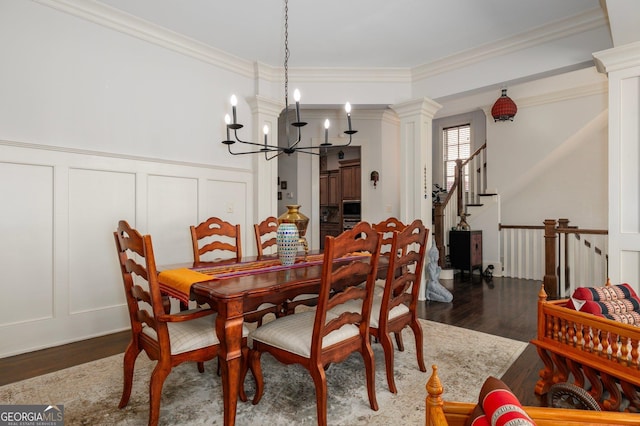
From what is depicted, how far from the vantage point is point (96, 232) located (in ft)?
9.73

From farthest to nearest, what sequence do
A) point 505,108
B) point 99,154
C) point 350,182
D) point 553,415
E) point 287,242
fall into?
point 350,182 → point 505,108 → point 99,154 → point 287,242 → point 553,415

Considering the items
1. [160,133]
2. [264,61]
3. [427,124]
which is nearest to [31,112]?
[160,133]

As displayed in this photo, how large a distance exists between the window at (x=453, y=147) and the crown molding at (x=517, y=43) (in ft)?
10.8

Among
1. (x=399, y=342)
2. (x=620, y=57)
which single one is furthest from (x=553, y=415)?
(x=620, y=57)

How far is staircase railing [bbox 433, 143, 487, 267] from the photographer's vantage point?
218 inches

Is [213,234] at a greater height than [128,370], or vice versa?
[213,234]

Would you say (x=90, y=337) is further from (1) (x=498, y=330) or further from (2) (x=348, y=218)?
(2) (x=348, y=218)

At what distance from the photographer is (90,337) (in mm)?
2920

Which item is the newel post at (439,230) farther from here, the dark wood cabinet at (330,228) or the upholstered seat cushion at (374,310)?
the upholstered seat cushion at (374,310)

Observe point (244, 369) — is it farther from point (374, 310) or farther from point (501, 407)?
point (501, 407)

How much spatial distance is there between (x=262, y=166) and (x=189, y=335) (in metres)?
2.77

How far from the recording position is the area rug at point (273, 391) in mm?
1752

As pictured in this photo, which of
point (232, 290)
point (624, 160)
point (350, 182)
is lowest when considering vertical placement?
point (232, 290)

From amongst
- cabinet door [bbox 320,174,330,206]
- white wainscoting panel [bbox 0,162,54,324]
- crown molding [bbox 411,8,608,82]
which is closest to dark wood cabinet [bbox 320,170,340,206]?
cabinet door [bbox 320,174,330,206]
